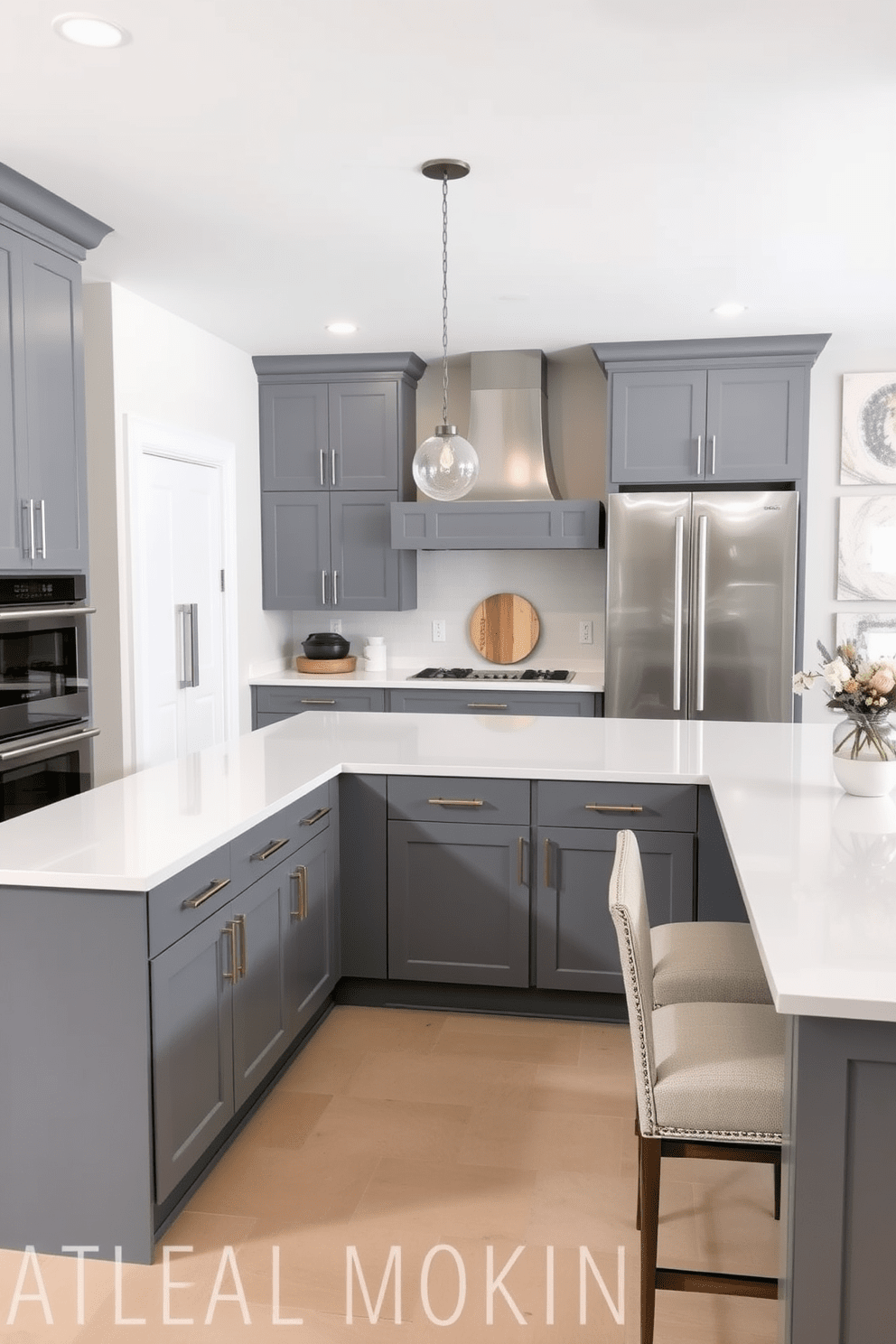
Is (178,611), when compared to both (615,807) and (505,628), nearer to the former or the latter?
(505,628)

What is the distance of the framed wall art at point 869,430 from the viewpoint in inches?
212

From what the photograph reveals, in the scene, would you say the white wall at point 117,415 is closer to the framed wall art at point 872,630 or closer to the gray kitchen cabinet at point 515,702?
the gray kitchen cabinet at point 515,702

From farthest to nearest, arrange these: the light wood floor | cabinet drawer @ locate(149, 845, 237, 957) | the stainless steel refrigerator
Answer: the stainless steel refrigerator
cabinet drawer @ locate(149, 845, 237, 957)
the light wood floor

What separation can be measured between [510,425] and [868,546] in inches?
74.7

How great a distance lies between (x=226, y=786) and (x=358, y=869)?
687 mm

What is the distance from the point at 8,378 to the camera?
312 cm

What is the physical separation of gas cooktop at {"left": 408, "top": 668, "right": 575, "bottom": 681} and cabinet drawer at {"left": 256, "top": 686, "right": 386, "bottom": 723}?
0.85 ft

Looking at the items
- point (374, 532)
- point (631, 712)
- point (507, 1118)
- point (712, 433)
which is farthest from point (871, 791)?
point (374, 532)

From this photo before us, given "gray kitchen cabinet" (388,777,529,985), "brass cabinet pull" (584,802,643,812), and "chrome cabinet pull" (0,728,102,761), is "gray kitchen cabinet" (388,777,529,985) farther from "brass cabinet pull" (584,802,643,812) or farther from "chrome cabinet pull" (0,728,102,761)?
"chrome cabinet pull" (0,728,102,761)

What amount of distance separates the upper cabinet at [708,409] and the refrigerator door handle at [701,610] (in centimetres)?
29

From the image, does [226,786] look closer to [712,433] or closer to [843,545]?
[712,433]

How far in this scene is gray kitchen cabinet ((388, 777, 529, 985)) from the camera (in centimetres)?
329

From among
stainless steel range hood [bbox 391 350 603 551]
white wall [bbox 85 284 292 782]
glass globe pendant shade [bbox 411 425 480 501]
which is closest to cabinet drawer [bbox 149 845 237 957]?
glass globe pendant shade [bbox 411 425 480 501]

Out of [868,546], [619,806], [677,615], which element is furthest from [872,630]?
[619,806]
